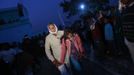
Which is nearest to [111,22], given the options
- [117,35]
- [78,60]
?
[117,35]

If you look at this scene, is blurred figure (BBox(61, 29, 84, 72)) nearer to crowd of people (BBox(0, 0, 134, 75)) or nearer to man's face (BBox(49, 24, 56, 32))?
crowd of people (BBox(0, 0, 134, 75))

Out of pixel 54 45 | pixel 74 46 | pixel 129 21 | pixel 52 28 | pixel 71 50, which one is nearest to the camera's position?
pixel 129 21

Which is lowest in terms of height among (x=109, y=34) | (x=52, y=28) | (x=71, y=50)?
(x=71, y=50)

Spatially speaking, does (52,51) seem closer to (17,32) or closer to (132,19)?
(132,19)

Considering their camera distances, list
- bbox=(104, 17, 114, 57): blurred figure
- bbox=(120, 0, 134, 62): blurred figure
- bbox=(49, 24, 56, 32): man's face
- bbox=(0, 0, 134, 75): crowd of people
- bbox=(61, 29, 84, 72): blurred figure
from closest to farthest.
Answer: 1. bbox=(120, 0, 134, 62): blurred figure
2. bbox=(0, 0, 134, 75): crowd of people
3. bbox=(49, 24, 56, 32): man's face
4. bbox=(61, 29, 84, 72): blurred figure
5. bbox=(104, 17, 114, 57): blurred figure

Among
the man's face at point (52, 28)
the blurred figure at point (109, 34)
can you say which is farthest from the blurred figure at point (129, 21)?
the blurred figure at point (109, 34)

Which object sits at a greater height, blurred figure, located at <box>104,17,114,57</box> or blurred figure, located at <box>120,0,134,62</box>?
blurred figure, located at <box>120,0,134,62</box>

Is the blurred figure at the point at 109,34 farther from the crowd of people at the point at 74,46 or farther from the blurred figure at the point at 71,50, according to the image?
the blurred figure at the point at 71,50

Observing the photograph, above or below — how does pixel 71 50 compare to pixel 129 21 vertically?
below

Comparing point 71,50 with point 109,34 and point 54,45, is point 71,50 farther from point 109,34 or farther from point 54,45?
point 109,34

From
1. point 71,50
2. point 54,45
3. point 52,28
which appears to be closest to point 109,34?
point 71,50

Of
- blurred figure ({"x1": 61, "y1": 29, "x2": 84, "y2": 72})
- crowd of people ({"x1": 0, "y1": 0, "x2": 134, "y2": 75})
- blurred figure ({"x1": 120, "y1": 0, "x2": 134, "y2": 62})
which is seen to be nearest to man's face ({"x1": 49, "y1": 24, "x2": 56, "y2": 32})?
crowd of people ({"x1": 0, "y1": 0, "x2": 134, "y2": 75})

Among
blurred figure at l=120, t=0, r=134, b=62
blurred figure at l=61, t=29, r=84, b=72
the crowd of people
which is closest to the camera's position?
blurred figure at l=120, t=0, r=134, b=62

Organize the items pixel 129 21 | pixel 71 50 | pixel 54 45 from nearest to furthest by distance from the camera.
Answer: pixel 129 21
pixel 54 45
pixel 71 50
